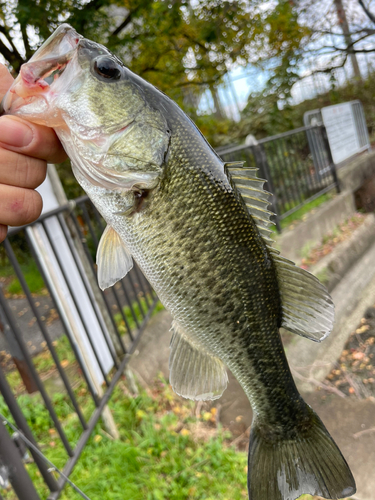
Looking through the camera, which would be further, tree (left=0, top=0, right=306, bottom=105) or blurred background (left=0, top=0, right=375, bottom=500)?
tree (left=0, top=0, right=306, bottom=105)

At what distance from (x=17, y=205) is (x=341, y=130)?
8381 mm

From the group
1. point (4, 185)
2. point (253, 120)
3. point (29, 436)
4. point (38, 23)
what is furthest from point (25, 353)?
point (253, 120)

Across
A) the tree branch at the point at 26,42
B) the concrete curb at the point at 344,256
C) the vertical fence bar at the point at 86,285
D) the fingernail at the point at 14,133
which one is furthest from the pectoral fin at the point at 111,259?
the concrete curb at the point at 344,256

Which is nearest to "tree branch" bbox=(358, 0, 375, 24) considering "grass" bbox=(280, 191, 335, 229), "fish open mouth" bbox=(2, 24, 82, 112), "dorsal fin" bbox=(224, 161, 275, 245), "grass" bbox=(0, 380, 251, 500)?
"grass" bbox=(280, 191, 335, 229)

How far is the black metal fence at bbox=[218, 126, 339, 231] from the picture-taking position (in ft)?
21.4

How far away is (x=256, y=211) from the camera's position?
119 cm

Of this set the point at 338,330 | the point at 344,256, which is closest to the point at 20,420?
the point at 338,330

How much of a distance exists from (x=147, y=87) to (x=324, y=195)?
23.2ft

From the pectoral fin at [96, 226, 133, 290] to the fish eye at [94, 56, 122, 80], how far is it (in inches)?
16.9

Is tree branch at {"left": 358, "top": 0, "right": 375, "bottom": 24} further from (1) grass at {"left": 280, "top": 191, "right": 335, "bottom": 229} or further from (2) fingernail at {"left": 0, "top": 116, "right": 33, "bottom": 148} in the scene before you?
(2) fingernail at {"left": 0, "top": 116, "right": 33, "bottom": 148}

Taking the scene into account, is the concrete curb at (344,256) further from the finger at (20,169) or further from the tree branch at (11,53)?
the finger at (20,169)

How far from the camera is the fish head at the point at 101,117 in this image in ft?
3.37

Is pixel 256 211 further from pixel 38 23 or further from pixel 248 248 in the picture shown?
pixel 38 23

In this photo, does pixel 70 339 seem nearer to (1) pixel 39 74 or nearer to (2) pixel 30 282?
(1) pixel 39 74
